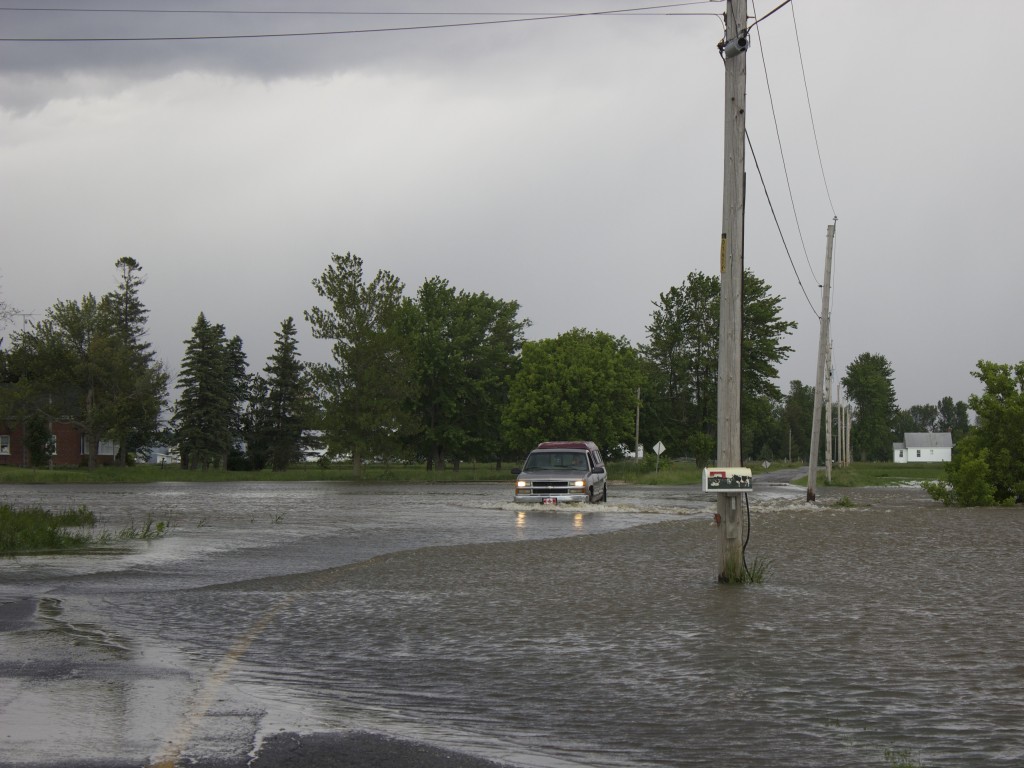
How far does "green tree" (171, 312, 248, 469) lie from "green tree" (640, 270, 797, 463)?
37487 millimetres

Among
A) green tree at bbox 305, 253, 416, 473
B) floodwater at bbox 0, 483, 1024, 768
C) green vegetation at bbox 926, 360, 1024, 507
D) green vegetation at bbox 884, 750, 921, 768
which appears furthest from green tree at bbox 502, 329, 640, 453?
green vegetation at bbox 884, 750, 921, 768

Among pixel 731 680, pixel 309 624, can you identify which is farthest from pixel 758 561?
pixel 731 680

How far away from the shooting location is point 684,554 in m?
17.2

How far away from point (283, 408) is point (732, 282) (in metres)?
94.4

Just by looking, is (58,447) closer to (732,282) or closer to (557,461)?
(557,461)

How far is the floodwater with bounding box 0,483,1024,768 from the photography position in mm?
5965

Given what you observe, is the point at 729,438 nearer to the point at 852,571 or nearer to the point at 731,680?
the point at 852,571

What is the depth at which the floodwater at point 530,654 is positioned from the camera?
5.96 m

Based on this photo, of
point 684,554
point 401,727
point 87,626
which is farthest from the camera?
point 684,554

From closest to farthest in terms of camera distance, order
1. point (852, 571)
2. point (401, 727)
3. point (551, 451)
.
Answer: point (401, 727) < point (852, 571) < point (551, 451)

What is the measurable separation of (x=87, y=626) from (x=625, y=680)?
509cm

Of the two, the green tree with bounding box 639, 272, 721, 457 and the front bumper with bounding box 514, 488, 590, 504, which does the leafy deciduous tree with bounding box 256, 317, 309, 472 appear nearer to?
the green tree with bounding box 639, 272, 721, 457

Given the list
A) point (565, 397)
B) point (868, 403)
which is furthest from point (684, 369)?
point (868, 403)

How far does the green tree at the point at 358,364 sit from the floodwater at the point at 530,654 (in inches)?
2346
